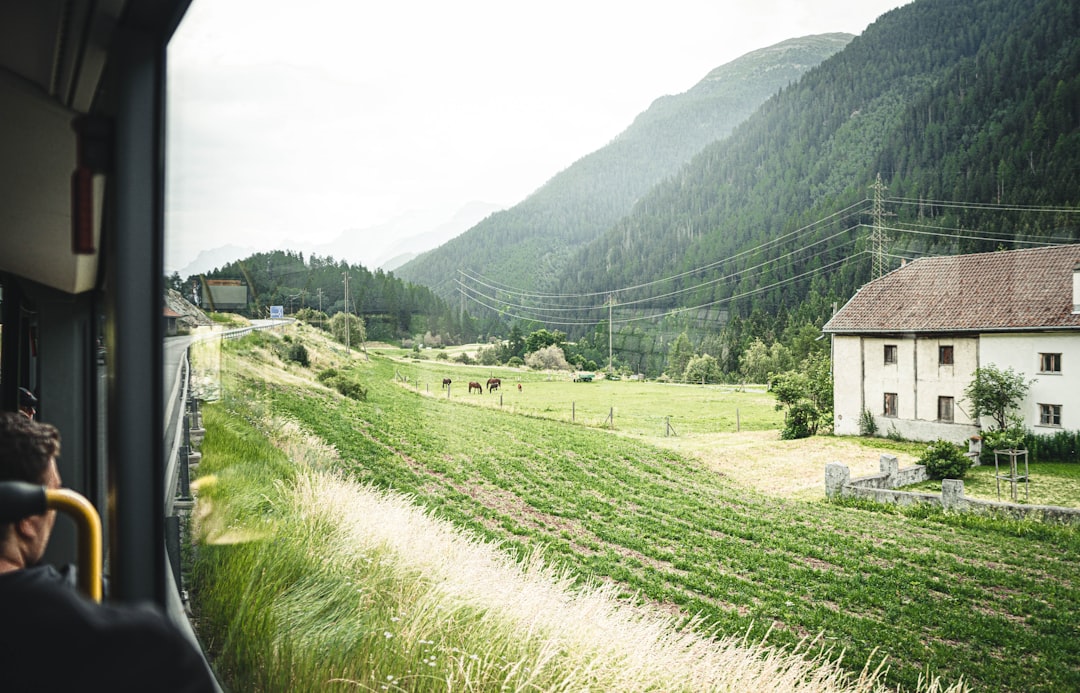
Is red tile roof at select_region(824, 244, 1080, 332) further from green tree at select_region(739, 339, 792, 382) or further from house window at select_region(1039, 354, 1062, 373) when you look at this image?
green tree at select_region(739, 339, 792, 382)

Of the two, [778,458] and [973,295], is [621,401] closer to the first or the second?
[778,458]

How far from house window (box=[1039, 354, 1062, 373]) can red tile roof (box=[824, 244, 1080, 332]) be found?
6cm

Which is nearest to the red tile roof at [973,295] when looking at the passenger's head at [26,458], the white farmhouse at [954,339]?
the white farmhouse at [954,339]

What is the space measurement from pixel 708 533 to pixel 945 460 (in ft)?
2.49

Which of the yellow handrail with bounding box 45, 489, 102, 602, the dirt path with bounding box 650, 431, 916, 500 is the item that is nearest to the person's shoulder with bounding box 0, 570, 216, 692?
the yellow handrail with bounding box 45, 489, 102, 602

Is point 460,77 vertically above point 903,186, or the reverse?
point 460,77

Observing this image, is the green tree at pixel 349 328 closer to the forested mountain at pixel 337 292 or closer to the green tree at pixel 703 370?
the forested mountain at pixel 337 292

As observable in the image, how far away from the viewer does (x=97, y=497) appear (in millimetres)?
2967

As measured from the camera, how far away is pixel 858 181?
193 centimetres

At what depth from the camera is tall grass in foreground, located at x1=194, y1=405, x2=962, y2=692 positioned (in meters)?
1.95

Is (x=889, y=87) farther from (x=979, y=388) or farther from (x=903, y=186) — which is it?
(x=979, y=388)

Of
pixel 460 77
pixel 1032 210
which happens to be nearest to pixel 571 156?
pixel 460 77

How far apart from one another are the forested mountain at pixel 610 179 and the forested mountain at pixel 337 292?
0.11 metres

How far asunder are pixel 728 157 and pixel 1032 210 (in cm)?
111
